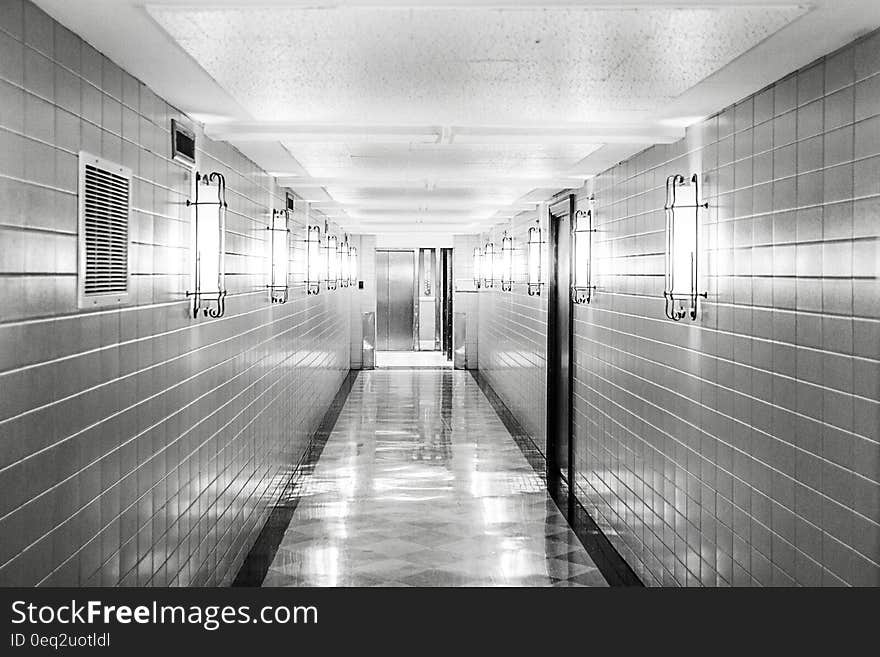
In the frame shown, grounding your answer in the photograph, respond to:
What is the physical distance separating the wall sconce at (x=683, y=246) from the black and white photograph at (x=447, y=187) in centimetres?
2

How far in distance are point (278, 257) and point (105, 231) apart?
407 centimetres

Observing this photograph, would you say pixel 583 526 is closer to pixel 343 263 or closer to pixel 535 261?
pixel 535 261

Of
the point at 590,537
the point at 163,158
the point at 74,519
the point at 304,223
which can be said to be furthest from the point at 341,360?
the point at 74,519

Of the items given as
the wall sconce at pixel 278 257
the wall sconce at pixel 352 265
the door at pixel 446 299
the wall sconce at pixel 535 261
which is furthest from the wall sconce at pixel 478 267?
the wall sconce at pixel 278 257

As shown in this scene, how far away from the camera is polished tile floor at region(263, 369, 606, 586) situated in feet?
19.4

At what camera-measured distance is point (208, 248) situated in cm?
491

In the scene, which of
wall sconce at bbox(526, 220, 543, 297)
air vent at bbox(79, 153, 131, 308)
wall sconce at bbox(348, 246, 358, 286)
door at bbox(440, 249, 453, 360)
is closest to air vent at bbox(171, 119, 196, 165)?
air vent at bbox(79, 153, 131, 308)

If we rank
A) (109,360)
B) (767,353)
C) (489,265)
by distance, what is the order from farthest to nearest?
1. (489,265)
2. (767,353)
3. (109,360)

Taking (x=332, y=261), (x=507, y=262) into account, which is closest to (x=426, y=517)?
(x=507, y=262)

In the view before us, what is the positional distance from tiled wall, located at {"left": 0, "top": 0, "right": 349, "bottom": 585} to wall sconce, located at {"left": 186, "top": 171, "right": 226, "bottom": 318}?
0.08 meters

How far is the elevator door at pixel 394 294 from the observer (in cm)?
2053
